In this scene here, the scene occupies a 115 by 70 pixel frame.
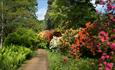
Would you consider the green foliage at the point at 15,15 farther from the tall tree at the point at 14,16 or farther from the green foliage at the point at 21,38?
the green foliage at the point at 21,38

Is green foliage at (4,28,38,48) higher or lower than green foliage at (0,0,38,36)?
lower

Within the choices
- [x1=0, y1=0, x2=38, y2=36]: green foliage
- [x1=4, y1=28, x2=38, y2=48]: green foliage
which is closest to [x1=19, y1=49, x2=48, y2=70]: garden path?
[x1=4, y1=28, x2=38, y2=48]: green foliage

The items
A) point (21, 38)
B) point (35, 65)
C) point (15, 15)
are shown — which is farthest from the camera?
point (15, 15)

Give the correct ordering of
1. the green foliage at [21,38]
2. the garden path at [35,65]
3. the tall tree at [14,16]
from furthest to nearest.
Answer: the tall tree at [14,16], the green foliage at [21,38], the garden path at [35,65]

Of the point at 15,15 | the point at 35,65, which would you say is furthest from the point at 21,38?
the point at 35,65

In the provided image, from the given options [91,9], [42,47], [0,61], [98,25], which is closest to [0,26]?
[91,9]

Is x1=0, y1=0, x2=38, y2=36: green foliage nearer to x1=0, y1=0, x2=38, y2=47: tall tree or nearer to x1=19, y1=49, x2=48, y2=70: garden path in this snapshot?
x1=0, y1=0, x2=38, y2=47: tall tree

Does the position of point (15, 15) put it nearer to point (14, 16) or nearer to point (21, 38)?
point (14, 16)

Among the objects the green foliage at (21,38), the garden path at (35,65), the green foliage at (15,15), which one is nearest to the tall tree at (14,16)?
the green foliage at (15,15)

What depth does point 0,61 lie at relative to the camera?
22266 millimetres

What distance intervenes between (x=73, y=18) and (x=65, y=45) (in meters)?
5.62

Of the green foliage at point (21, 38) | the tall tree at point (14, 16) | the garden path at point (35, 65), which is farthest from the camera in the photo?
the tall tree at point (14, 16)

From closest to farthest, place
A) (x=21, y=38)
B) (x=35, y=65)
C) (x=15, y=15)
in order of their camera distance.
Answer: (x=35, y=65)
(x=21, y=38)
(x=15, y=15)

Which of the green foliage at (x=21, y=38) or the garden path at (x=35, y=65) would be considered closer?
the garden path at (x=35, y=65)
